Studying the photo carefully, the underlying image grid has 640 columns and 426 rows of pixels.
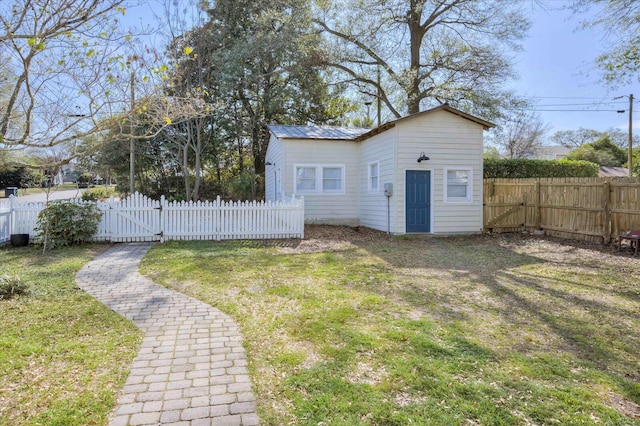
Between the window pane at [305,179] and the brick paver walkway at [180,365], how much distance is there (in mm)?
8285

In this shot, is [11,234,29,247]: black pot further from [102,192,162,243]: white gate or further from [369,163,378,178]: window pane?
[369,163,378,178]: window pane

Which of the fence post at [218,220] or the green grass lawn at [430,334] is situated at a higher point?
the fence post at [218,220]

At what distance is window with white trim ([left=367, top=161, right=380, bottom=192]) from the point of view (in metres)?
12.2

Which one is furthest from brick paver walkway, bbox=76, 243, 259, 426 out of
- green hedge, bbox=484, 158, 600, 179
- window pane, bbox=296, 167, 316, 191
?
green hedge, bbox=484, 158, 600, 179

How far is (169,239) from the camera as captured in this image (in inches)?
404

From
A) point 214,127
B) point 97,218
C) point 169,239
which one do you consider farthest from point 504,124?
point 97,218

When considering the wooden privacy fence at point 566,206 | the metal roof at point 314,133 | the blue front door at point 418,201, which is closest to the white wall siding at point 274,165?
the metal roof at point 314,133

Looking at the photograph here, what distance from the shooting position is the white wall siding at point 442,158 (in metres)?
11.0

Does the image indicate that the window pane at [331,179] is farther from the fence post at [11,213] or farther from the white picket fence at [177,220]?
the fence post at [11,213]

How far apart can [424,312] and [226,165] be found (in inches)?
704

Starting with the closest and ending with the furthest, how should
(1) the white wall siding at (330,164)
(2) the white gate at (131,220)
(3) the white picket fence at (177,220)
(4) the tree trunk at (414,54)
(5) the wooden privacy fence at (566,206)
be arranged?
(5) the wooden privacy fence at (566,206), (3) the white picket fence at (177,220), (2) the white gate at (131,220), (1) the white wall siding at (330,164), (4) the tree trunk at (414,54)

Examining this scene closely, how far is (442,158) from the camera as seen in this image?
1132 cm

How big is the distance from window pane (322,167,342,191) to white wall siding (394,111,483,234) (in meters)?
3.20

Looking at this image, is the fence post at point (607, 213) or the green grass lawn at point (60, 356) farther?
the fence post at point (607, 213)
